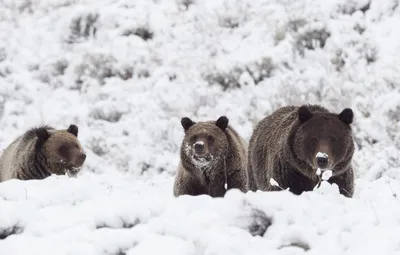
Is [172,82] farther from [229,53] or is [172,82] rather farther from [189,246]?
[189,246]

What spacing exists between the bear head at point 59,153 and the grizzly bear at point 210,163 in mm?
1746

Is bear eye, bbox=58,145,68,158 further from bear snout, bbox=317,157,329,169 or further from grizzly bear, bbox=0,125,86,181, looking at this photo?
bear snout, bbox=317,157,329,169

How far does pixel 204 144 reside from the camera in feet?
22.5

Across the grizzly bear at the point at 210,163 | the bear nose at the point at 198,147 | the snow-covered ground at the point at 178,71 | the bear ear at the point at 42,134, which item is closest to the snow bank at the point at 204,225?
the bear nose at the point at 198,147

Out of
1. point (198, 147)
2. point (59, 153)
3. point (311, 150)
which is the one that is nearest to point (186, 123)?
point (198, 147)

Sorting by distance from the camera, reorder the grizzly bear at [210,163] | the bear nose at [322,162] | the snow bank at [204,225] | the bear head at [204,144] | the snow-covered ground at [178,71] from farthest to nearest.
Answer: the snow-covered ground at [178,71]
the grizzly bear at [210,163]
the bear head at [204,144]
the bear nose at [322,162]
the snow bank at [204,225]

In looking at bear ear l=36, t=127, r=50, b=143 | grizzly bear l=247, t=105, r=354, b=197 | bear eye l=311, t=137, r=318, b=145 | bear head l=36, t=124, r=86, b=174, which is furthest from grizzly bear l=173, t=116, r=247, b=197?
bear ear l=36, t=127, r=50, b=143

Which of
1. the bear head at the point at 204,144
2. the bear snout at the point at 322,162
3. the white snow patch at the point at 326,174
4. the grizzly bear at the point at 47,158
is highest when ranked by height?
the bear snout at the point at 322,162

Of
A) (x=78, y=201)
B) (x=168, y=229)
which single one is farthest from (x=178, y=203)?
(x=78, y=201)

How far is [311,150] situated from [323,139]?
155mm

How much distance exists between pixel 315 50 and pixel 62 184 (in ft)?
32.6

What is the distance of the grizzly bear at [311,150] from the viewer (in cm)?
603

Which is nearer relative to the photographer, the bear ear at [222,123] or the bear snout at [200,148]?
the bear snout at [200,148]

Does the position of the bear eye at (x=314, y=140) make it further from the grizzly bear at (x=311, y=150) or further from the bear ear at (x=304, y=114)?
the bear ear at (x=304, y=114)
